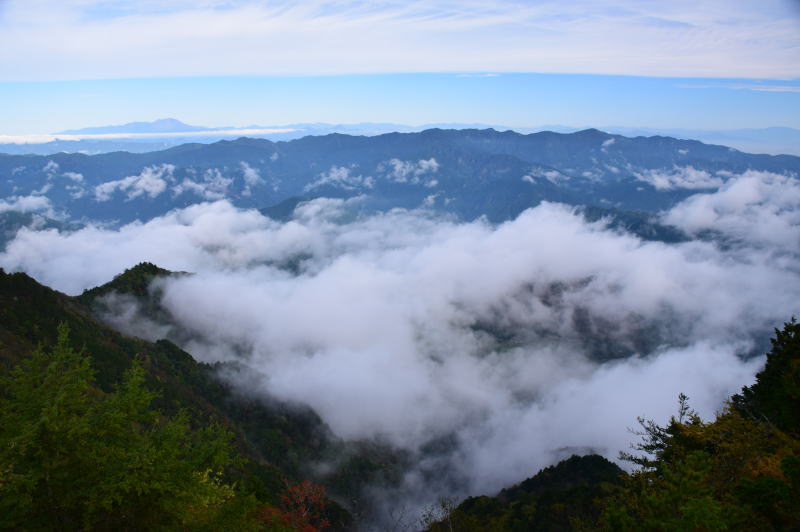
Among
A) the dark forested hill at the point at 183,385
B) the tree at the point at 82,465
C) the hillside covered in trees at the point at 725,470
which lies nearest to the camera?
the tree at the point at 82,465

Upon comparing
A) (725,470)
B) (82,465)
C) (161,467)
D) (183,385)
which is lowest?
(183,385)

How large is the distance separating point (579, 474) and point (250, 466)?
2965 inches

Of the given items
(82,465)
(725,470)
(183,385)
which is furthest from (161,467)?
(183,385)

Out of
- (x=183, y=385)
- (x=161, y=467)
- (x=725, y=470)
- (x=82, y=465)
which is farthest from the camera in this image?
(x=183, y=385)

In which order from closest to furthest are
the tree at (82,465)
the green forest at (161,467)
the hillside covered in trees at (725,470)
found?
1. the tree at (82,465)
2. the green forest at (161,467)
3. the hillside covered in trees at (725,470)

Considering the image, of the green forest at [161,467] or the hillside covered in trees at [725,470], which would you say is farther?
the hillside covered in trees at [725,470]

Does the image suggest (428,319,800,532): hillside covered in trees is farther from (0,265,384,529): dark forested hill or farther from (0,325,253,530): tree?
(0,265,384,529): dark forested hill

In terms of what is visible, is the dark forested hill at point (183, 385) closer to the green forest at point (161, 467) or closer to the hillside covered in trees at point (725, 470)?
the hillside covered in trees at point (725, 470)

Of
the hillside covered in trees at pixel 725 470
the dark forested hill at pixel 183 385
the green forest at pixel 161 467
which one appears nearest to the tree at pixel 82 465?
the green forest at pixel 161 467

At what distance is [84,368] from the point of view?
1834cm

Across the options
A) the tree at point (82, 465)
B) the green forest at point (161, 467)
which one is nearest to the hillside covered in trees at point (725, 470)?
the green forest at point (161, 467)

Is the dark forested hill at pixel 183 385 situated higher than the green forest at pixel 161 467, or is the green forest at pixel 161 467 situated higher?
the green forest at pixel 161 467

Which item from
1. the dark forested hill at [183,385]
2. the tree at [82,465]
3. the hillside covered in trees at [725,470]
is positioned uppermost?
the tree at [82,465]

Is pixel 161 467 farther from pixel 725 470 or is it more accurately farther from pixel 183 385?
pixel 183 385
